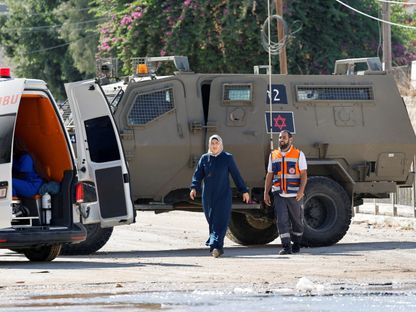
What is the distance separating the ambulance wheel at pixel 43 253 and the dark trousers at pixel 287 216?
307cm

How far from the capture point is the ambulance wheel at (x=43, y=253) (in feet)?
55.7

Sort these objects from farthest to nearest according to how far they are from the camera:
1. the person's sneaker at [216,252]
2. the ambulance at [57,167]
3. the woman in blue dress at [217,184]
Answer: the woman in blue dress at [217,184], the person's sneaker at [216,252], the ambulance at [57,167]

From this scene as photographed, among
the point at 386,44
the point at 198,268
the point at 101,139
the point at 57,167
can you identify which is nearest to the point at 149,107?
the point at 101,139

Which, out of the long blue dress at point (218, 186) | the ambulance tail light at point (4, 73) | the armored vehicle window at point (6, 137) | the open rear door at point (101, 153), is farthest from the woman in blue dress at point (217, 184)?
the armored vehicle window at point (6, 137)

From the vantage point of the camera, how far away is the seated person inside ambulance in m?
16.6

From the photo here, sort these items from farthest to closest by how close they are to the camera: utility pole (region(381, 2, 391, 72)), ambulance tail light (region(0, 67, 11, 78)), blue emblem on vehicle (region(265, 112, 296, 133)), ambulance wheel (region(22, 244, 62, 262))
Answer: utility pole (region(381, 2, 391, 72))
blue emblem on vehicle (region(265, 112, 296, 133))
ambulance wheel (region(22, 244, 62, 262))
ambulance tail light (region(0, 67, 11, 78))

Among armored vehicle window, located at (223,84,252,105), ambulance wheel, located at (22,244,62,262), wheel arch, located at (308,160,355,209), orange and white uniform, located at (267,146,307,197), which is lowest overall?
ambulance wheel, located at (22,244,62,262)

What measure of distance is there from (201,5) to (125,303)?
31131mm

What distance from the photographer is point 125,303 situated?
12.0 m

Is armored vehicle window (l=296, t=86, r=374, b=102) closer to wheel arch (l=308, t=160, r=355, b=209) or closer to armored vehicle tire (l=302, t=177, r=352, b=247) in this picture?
wheel arch (l=308, t=160, r=355, b=209)

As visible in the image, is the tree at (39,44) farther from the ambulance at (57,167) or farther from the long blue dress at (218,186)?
the ambulance at (57,167)

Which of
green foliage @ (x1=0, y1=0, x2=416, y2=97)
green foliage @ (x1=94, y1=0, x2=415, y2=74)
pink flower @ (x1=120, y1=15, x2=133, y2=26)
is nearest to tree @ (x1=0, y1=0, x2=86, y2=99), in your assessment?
green foliage @ (x1=0, y1=0, x2=416, y2=97)

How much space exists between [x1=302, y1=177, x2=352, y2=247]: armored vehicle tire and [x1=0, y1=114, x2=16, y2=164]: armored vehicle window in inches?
226

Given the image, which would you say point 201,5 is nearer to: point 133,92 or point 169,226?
point 169,226
